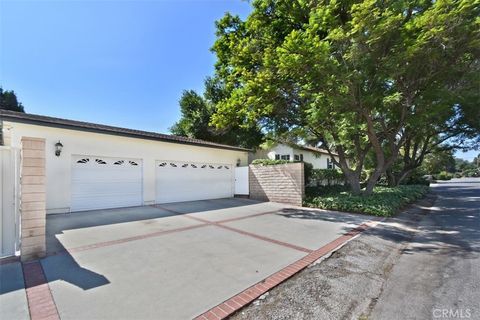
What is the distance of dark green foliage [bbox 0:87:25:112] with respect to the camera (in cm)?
2090

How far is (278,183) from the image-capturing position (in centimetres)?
1314

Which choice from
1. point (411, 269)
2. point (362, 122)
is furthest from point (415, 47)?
point (411, 269)

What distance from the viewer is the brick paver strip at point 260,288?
3.00 metres

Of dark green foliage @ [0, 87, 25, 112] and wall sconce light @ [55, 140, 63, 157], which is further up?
dark green foliage @ [0, 87, 25, 112]

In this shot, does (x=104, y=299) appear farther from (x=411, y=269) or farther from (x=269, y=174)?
(x=269, y=174)

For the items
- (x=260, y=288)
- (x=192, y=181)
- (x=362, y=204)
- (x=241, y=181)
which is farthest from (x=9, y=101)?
(x=362, y=204)

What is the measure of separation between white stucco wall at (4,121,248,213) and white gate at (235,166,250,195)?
11.9 ft

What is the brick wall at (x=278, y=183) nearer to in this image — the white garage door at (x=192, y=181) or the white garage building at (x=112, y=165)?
the white garage door at (x=192, y=181)

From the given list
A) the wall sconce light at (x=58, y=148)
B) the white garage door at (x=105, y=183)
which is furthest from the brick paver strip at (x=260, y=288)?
the wall sconce light at (x=58, y=148)

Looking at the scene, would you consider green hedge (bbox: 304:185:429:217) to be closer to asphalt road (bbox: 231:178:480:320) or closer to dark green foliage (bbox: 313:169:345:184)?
asphalt road (bbox: 231:178:480:320)

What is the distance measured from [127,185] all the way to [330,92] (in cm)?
947

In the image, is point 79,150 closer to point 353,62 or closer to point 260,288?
point 260,288

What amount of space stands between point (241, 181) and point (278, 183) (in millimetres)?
3072

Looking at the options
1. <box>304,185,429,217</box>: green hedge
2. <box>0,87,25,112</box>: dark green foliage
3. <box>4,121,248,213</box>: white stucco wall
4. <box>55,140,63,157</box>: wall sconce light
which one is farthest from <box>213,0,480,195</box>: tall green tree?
<box>0,87,25,112</box>: dark green foliage
